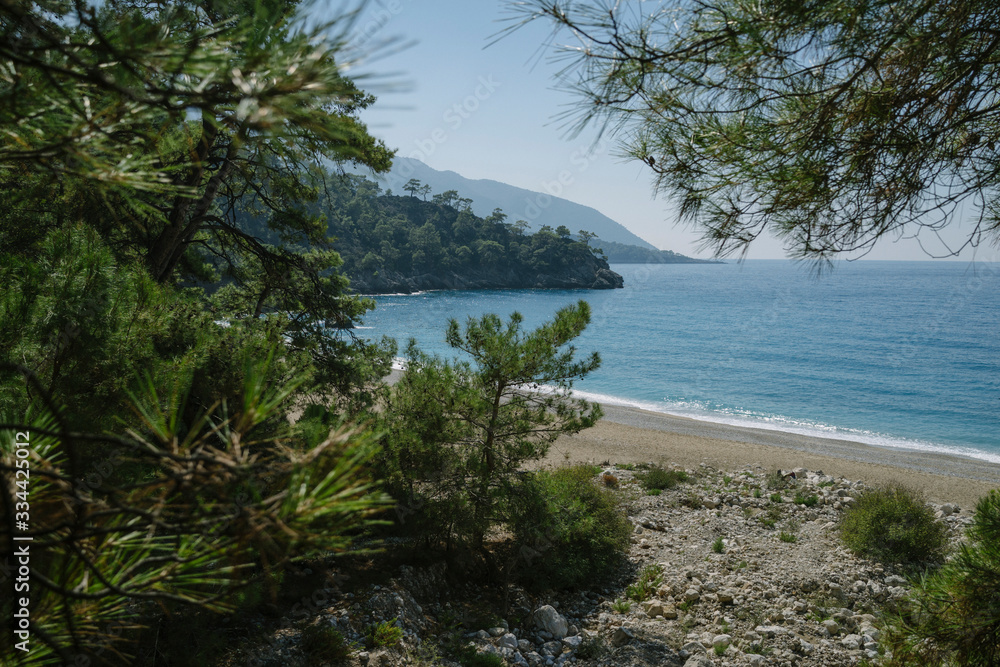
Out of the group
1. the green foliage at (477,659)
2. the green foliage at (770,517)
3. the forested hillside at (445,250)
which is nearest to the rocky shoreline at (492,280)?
the forested hillside at (445,250)

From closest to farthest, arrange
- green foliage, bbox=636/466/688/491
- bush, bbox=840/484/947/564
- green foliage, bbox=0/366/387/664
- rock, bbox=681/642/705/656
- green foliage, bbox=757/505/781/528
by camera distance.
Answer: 1. green foliage, bbox=0/366/387/664
2. rock, bbox=681/642/705/656
3. bush, bbox=840/484/947/564
4. green foliage, bbox=757/505/781/528
5. green foliage, bbox=636/466/688/491

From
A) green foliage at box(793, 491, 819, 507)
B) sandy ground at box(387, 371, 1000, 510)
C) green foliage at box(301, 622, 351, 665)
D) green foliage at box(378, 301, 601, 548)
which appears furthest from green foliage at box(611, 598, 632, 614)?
sandy ground at box(387, 371, 1000, 510)

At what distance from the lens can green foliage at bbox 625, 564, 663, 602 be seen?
721 cm

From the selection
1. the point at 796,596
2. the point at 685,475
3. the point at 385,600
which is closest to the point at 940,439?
the point at 685,475

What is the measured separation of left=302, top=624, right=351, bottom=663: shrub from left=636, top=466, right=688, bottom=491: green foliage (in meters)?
8.83

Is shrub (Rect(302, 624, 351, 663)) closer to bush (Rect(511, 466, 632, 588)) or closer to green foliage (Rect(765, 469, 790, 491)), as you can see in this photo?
bush (Rect(511, 466, 632, 588))

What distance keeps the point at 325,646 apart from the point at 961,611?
4278mm

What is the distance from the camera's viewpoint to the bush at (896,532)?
25.7 feet

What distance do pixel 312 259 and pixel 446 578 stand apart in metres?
6.95

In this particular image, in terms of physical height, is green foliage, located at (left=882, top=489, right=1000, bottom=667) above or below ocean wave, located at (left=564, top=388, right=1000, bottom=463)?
above

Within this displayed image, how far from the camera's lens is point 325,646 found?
4.26m

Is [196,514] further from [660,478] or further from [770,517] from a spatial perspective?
[660,478]

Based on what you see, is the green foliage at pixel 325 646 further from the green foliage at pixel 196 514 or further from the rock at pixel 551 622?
the green foliage at pixel 196 514

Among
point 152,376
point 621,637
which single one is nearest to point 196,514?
point 152,376
